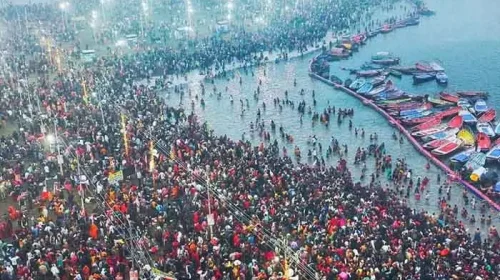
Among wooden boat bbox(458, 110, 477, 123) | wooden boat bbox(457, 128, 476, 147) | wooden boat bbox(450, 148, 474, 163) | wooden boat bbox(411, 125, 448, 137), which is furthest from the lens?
wooden boat bbox(458, 110, 477, 123)

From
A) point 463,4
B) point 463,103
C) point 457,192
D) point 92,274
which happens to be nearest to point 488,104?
point 463,103

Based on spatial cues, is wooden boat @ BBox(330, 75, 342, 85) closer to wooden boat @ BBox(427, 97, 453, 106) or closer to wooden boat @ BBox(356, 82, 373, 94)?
wooden boat @ BBox(356, 82, 373, 94)

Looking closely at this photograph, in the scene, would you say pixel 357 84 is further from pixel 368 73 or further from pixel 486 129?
pixel 486 129

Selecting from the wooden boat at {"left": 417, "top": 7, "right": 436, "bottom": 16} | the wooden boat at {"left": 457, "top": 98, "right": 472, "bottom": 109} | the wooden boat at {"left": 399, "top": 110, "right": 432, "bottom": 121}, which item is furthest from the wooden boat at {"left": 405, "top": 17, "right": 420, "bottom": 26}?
the wooden boat at {"left": 399, "top": 110, "right": 432, "bottom": 121}

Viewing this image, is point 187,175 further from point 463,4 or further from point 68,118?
point 463,4

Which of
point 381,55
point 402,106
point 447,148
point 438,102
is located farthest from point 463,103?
point 381,55

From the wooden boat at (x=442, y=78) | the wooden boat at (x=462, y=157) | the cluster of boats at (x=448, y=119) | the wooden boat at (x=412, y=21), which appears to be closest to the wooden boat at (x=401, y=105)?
the cluster of boats at (x=448, y=119)

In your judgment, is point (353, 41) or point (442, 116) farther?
point (353, 41)
